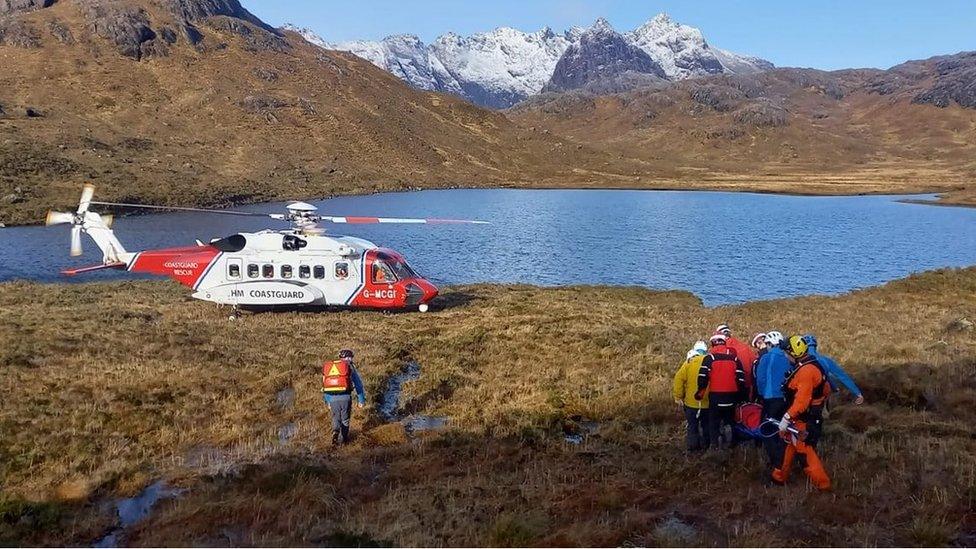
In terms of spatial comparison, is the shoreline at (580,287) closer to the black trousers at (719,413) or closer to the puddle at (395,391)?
the puddle at (395,391)

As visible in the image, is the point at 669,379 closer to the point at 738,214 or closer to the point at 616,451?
the point at 616,451

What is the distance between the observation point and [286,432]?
47.9 ft

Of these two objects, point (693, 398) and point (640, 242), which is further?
point (640, 242)

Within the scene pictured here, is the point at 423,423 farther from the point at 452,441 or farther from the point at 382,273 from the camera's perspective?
the point at 382,273

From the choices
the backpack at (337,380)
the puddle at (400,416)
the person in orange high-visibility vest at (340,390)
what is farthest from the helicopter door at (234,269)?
the backpack at (337,380)

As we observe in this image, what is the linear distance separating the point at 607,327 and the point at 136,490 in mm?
17888

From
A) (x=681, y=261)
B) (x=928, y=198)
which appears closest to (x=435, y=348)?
(x=681, y=261)

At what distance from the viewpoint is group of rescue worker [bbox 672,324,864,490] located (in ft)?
33.2

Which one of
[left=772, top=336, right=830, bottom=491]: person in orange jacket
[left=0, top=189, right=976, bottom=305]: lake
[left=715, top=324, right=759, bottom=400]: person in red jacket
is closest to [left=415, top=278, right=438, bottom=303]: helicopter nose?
[left=0, top=189, right=976, bottom=305]: lake

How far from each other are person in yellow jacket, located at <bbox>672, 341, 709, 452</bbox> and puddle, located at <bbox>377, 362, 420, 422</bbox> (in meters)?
6.86

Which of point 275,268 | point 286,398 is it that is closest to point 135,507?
point 286,398

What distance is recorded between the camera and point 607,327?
25.8 meters

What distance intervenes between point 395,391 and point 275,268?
1062cm

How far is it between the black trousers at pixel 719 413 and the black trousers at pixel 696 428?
0.21m
